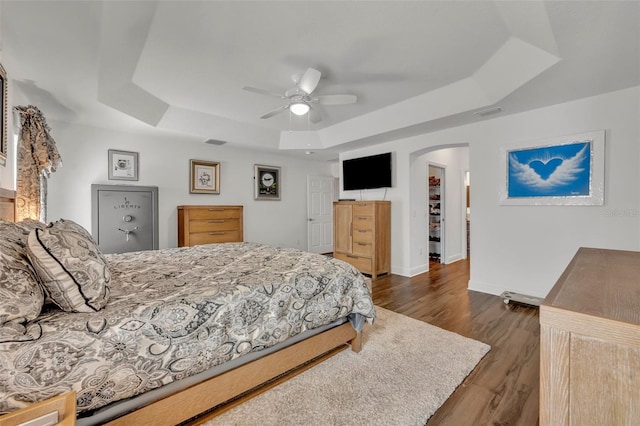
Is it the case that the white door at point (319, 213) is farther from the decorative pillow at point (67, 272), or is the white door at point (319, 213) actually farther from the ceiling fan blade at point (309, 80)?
the decorative pillow at point (67, 272)

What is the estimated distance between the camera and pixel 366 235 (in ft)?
15.2

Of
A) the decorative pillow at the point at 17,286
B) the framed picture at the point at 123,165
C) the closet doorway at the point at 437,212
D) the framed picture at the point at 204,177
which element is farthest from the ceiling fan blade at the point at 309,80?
the closet doorway at the point at 437,212

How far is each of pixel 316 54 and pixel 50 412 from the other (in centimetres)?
275

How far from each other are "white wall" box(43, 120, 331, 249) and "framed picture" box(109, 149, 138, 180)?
7cm

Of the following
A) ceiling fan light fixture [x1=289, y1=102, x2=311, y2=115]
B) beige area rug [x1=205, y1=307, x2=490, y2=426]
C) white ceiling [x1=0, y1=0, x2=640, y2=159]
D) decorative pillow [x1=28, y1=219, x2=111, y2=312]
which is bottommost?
beige area rug [x1=205, y1=307, x2=490, y2=426]

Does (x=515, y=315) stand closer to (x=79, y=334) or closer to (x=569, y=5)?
(x=569, y=5)

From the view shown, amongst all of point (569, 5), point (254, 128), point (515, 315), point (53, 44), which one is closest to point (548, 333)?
point (569, 5)

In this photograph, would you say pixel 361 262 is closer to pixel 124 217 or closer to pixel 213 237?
pixel 213 237

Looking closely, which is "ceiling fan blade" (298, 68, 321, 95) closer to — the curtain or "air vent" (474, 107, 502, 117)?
"air vent" (474, 107, 502, 117)

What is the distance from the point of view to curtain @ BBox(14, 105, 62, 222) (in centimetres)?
256

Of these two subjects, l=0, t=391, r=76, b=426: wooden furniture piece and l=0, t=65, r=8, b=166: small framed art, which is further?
l=0, t=65, r=8, b=166: small framed art

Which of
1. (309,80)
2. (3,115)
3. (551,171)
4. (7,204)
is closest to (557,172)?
(551,171)

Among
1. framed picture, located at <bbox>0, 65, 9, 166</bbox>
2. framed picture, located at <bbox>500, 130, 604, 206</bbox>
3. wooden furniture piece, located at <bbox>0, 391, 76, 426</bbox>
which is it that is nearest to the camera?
wooden furniture piece, located at <bbox>0, 391, 76, 426</bbox>

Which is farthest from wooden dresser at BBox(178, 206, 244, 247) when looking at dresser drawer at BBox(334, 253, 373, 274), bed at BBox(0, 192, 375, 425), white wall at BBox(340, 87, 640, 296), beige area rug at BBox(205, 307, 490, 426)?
white wall at BBox(340, 87, 640, 296)
